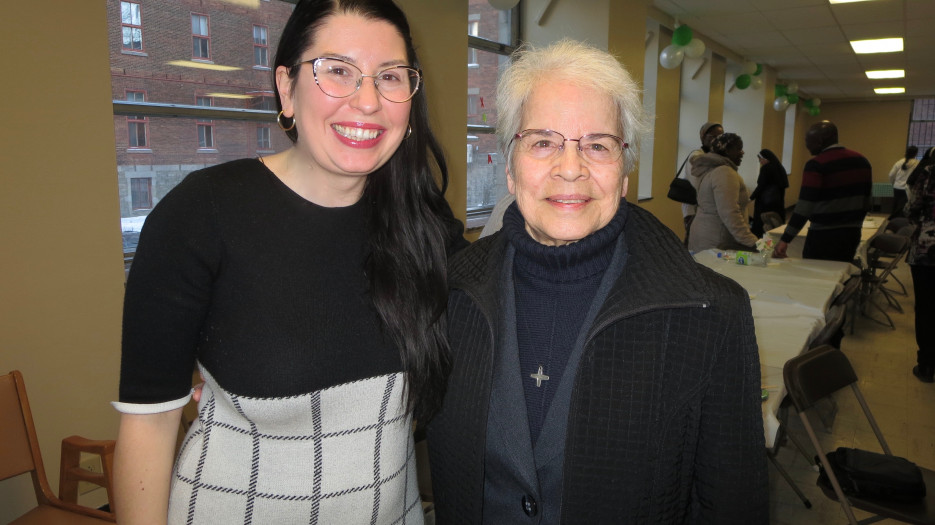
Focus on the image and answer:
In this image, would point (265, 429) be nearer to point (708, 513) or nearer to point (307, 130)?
point (307, 130)

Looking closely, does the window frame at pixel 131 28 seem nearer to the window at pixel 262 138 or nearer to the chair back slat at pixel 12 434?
the window at pixel 262 138

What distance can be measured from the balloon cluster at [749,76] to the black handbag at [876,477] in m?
9.00

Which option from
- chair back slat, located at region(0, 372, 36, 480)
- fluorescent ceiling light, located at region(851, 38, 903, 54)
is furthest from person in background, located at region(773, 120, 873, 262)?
fluorescent ceiling light, located at region(851, 38, 903, 54)

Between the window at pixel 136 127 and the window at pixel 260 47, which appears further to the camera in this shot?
the window at pixel 260 47

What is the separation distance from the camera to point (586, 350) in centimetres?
104

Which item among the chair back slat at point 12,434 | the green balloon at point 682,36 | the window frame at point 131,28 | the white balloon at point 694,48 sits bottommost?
the chair back slat at point 12,434

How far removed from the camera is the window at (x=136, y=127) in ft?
9.35

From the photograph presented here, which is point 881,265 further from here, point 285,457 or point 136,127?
point 285,457

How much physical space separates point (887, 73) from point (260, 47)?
1299 centimetres

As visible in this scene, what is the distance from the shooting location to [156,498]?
103cm

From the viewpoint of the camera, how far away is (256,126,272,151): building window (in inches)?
141

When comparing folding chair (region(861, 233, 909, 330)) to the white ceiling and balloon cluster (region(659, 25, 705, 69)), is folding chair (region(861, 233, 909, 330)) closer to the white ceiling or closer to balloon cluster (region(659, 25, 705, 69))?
the white ceiling

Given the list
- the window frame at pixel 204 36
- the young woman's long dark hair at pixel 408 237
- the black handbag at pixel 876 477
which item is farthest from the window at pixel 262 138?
the black handbag at pixel 876 477

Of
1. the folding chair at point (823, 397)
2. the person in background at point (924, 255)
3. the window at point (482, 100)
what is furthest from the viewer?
the window at point (482, 100)
